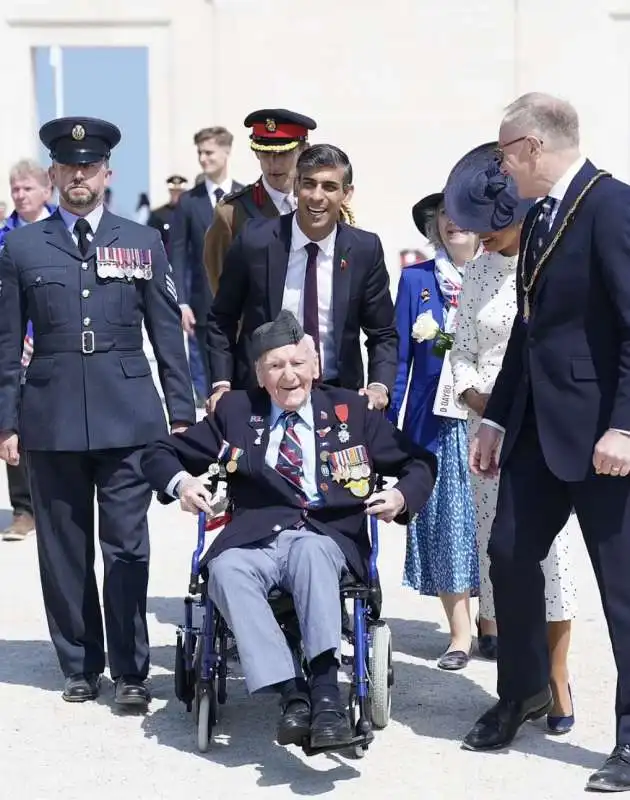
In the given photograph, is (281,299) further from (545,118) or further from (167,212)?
(167,212)

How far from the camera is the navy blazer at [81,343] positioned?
5934 millimetres


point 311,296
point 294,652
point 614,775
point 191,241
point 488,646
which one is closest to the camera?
point 614,775

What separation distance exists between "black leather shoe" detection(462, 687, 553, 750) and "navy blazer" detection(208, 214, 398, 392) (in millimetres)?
1289

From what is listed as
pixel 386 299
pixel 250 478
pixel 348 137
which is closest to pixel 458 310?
pixel 386 299

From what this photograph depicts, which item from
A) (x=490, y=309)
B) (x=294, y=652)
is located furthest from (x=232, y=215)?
(x=294, y=652)

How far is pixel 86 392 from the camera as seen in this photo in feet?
→ 19.5

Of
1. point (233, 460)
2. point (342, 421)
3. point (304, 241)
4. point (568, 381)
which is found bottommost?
point (233, 460)

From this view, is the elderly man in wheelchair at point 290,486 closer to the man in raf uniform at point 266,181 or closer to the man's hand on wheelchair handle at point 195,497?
the man's hand on wheelchair handle at point 195,497

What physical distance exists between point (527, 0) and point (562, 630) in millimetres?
10858

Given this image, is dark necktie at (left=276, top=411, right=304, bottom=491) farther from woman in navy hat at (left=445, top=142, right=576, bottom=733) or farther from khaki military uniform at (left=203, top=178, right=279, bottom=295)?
khaki military uniform at (left=203, top=178, right=279, bottom=295)

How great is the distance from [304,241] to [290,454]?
2.73 feet

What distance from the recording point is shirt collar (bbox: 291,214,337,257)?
19.9 ft

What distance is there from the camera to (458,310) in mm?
6129

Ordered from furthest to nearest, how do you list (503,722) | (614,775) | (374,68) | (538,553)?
(374,68) < (503,722) < (538,553) < (614,775)
